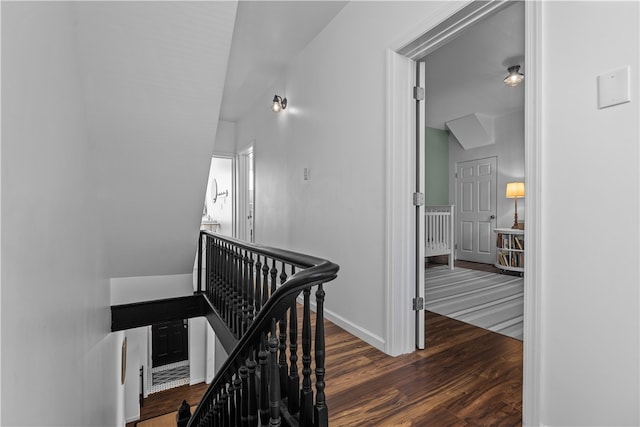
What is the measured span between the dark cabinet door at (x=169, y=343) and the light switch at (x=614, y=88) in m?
7.66

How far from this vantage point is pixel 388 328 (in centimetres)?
212

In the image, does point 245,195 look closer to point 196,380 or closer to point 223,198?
point 223,198

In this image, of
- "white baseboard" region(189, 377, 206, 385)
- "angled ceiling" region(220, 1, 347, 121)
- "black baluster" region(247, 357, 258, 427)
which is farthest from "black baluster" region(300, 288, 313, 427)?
"white baseboard" region(189, 377, 206, 385)

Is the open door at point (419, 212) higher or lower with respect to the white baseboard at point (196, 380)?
higher

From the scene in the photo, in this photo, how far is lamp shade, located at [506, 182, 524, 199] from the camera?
4.97 metres

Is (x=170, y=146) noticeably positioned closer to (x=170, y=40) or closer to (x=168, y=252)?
(x=170, y=40)

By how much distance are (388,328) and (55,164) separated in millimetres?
1989

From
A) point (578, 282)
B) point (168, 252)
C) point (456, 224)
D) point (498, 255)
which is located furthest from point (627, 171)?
point (456, 224)

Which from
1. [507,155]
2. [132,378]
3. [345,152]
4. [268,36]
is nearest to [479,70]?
[507,155]

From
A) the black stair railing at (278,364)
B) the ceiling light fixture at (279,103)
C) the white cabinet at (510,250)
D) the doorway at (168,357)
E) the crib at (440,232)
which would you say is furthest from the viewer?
the doorway at (168,357)

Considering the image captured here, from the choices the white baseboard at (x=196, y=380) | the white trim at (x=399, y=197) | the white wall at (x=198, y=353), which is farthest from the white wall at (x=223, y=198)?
the white trim at (x=399, y=197)

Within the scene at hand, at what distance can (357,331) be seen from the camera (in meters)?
2.44

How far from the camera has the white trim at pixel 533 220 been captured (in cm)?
131

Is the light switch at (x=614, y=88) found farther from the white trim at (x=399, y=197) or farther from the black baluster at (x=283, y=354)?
the black baluster at (x=283, y=354)
